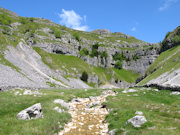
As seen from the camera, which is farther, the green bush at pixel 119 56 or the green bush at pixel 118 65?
the green bush at pixel 119 56

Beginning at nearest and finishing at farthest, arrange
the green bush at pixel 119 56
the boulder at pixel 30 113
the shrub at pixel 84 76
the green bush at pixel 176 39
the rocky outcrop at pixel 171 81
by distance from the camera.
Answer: the boulder at pixel 30 113 → the rocky outcrop at pixel 171 81 → the shrub at pixel 84 76 → the green bush at pixel 176 39 → the green bush at pixel 119 56

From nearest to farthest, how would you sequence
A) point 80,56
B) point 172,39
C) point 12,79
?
point 12,79 < point 172,39 < point 80,56

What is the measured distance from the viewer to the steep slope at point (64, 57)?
8106cm

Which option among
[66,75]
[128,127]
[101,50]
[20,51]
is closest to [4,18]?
[20,51]

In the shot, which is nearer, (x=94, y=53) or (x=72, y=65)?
(x=72, y=65)

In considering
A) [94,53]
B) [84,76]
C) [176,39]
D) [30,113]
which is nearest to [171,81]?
[30,113]

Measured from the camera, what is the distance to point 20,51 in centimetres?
8462

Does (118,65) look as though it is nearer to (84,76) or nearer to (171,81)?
(84,76)

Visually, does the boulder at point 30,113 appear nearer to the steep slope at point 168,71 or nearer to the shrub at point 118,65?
the steep slope at point 168,71

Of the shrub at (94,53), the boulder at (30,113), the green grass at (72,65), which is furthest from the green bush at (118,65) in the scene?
the boulder at (30,113)

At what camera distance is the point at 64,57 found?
12581 cm

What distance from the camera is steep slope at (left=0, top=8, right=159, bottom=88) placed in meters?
81.1

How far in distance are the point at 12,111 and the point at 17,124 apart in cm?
416

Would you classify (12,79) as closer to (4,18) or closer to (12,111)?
(12,111)
